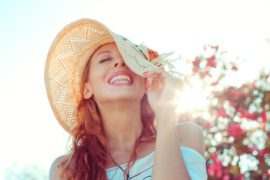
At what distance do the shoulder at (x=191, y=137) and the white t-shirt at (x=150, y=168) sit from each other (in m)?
0.08

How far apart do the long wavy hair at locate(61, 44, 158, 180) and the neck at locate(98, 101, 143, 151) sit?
6 centimetres

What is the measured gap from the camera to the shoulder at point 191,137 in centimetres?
255

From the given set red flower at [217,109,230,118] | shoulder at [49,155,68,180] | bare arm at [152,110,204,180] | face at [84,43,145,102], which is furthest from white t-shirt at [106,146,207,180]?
red flower at [217,109,230,118]

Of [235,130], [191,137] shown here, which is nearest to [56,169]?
[191,137]

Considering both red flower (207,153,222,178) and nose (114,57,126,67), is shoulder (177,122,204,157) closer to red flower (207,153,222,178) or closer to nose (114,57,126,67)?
nose (114,57,126,67)

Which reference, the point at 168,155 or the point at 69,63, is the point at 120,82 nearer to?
the point at 69,63

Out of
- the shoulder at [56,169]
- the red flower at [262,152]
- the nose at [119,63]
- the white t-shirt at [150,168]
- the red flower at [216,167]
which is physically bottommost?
the red flower at [216,167]

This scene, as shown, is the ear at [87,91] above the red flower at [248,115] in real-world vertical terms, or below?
above

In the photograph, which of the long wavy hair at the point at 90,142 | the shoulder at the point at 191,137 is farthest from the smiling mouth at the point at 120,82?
the shoulder at the point at 191,137

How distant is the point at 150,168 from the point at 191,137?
401 mm

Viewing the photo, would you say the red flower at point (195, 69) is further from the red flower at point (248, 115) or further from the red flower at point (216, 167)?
the red flower at point (216, 167)

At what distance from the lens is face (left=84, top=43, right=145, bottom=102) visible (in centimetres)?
274

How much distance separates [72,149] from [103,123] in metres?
0.38

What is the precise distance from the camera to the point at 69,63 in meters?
3.26
